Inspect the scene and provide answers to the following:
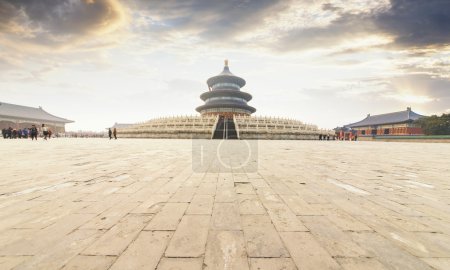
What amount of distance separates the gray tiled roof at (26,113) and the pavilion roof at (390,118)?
7290 centimetres

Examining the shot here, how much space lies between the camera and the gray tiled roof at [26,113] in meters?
47.2

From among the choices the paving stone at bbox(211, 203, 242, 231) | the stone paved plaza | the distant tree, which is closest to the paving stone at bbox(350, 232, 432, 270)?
the stone paved plaza

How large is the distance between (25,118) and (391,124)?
254 feet

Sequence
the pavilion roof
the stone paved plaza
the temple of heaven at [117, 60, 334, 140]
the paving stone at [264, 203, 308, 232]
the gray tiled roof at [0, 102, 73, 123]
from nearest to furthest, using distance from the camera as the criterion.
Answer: the stone paved plaza
the paving stone at [264, 203, 308, 232]
the temple of heaven at [117, 60, 334, 140]
the pavilion roof
the gray tiled roof at [0, 102, 73, 123]

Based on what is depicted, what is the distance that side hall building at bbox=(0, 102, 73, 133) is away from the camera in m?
46.6

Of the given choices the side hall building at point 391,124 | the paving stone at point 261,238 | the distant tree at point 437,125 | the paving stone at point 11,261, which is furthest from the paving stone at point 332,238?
the distant tree at point 437,125

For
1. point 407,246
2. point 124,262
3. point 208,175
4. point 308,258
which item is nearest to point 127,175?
point 208,175

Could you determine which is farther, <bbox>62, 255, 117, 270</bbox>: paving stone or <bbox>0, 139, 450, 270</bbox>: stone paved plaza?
<bbox>0, 139, 450, 270</bbox>: stone paved plaza

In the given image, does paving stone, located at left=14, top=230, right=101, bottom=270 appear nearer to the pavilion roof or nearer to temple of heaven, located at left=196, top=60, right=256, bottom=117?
temple of heaven, located at left=196, top=60, right=256, bottom=117

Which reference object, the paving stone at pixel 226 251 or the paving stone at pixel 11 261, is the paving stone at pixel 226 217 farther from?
the paving stone at pixel 11 261

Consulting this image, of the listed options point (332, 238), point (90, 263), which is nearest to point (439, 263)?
point (332, 238)

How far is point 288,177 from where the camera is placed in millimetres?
5258

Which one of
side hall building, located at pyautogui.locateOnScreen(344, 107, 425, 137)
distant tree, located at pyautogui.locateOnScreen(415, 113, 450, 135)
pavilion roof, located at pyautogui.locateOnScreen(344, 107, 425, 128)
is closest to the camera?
distant tree, located at pyautogui.locateOnScreen(415, 113, 450, 135)

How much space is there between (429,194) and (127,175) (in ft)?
19.7
